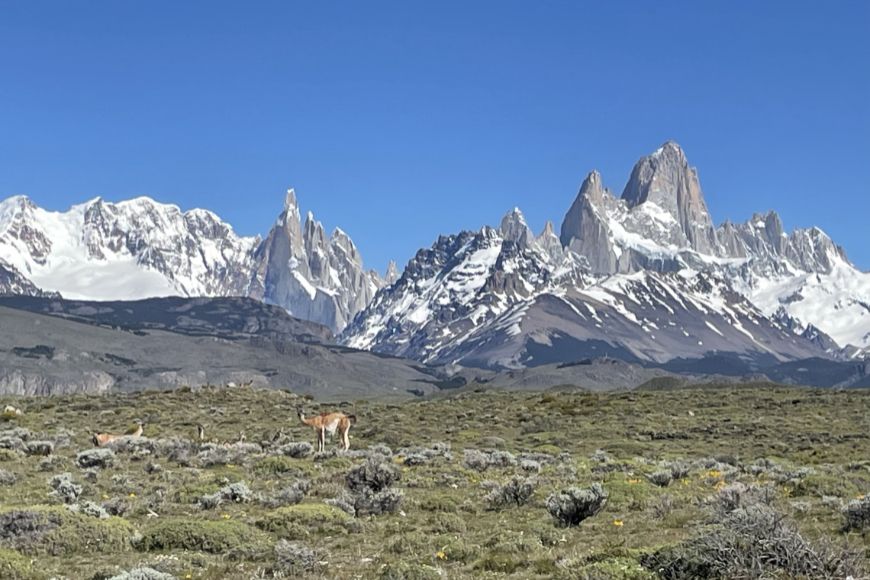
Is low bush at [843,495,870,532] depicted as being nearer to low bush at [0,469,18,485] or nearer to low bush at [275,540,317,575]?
low bush at [275,540,317,575]

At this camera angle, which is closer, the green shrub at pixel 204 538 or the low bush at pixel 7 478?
the green shrub at pixel 204 538

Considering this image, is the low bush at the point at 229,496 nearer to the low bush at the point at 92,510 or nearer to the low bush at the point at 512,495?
the low bush at the point at 92,510

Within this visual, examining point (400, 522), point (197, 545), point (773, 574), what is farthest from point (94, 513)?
point (773, 574)

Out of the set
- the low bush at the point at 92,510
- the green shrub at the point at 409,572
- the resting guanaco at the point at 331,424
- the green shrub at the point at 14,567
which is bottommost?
the green shrub at the point at 14,567

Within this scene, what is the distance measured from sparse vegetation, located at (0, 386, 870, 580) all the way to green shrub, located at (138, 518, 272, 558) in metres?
0.05

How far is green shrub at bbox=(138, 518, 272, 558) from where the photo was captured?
20.1 meters

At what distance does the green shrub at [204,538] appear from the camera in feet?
66.0

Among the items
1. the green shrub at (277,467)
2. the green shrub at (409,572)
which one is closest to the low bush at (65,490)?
A: the green shrub at (277,467)

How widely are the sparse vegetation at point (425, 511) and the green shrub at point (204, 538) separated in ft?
0.16

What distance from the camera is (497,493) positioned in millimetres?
26906

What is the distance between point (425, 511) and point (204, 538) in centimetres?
749

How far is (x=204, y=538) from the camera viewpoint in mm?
20547

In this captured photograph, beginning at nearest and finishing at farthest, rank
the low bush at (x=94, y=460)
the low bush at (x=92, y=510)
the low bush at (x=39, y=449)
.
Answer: the low bush at (x=92, y=510) < the low bush at (x=94, y=460) < the low bush at (x=39, y=449)

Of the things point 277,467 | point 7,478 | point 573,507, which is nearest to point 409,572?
point 573,507
